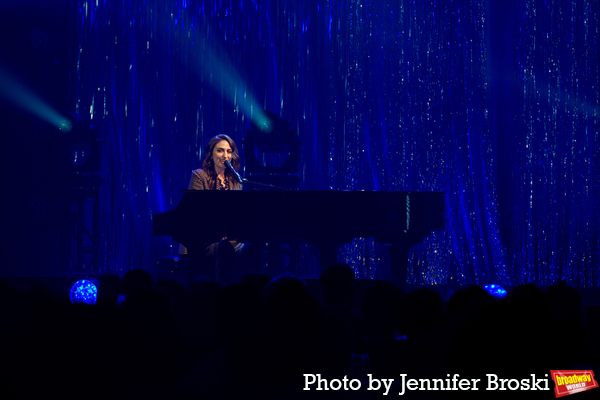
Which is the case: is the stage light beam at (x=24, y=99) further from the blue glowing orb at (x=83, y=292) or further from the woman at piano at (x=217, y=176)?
the blue glowing orb at (x=83, y=292)

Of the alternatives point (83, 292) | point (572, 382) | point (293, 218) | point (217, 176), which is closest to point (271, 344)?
point (572, 382)

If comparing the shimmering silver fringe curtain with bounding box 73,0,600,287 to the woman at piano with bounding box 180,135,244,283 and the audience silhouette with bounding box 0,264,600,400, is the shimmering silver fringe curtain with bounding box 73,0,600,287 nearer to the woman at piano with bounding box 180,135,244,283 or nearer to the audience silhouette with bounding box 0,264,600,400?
the woman at piano with bounding box 180,135,244,283

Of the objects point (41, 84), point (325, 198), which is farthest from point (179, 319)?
point (41, 84)

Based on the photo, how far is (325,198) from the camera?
435 cm

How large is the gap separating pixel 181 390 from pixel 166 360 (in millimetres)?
85

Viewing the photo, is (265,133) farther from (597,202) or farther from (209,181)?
(597,202)

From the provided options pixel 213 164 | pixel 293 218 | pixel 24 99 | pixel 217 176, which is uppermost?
pixel 24 99

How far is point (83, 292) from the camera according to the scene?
3.50m

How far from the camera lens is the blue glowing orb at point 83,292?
11.3 feet

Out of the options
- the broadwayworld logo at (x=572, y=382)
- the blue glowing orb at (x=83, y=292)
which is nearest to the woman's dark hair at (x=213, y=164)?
the blue glowing orb at (x=83, y=292)

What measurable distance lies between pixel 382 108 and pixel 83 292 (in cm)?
476

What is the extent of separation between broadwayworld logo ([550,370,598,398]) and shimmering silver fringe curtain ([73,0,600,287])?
575cm

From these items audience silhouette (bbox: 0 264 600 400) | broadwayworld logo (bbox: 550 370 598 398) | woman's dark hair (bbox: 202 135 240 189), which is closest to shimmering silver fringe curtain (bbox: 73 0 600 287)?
woman's dark hair (bbox: 202 135 240 189)

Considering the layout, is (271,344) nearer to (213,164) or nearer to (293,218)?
(293,218)
